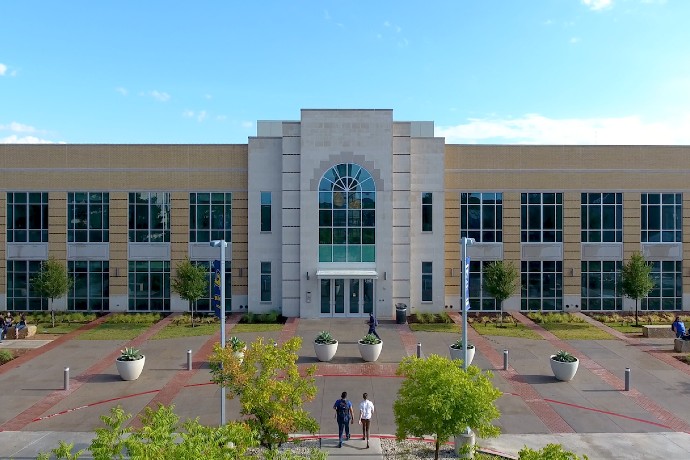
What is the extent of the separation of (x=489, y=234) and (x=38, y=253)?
28.7 m

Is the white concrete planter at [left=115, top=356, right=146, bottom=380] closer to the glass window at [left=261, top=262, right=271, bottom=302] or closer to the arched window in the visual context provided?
the glass window at [left=261, top=262, right=271, bottom=302]

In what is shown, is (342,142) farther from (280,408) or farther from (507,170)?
(280,408)

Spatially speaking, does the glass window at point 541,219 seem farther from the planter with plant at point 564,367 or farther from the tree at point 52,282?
the tree at point 52,282

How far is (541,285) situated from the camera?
116ft

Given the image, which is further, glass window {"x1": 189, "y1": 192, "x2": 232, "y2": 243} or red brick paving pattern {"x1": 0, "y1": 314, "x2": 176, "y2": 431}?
glass window {"x1": 189, "y1": 192, "x2": 232, "y2": 243}

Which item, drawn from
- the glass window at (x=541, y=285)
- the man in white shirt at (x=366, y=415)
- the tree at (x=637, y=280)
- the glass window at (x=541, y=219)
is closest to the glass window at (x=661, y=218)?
the tree at (x=637, y=280)

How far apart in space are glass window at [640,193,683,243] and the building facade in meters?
0.09

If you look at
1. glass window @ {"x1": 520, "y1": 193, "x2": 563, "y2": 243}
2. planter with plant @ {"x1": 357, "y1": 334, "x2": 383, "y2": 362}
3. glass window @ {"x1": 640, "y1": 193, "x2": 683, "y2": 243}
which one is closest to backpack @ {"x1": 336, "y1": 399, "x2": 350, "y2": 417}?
planter with plant @ {"x1": 357, "y1": 334, "x2": 383, "y2": 362}

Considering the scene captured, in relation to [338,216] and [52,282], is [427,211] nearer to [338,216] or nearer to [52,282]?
[338,216]

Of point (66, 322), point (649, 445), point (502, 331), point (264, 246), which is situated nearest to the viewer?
point (649, 445)

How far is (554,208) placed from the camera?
116 ft

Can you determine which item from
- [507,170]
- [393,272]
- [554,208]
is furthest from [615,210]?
[393,272]

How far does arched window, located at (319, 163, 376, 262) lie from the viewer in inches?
1310

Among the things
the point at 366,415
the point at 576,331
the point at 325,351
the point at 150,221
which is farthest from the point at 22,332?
the point at 576,331
